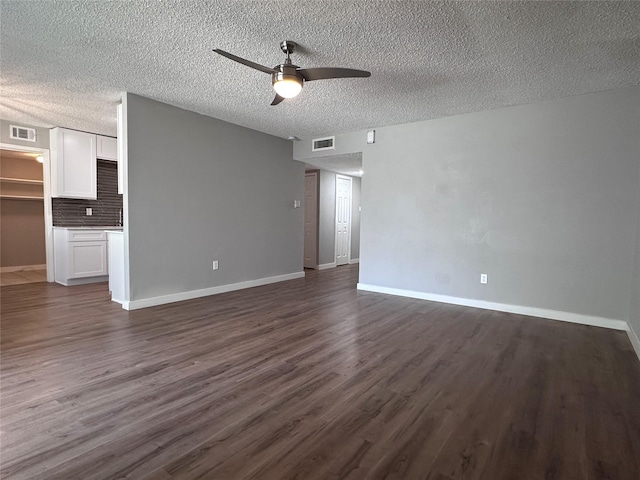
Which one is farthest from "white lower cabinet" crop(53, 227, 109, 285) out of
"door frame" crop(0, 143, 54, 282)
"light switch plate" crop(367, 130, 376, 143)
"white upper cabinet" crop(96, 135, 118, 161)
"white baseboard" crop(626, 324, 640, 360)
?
"white baseboard" crop(626, 324, 640, 360)

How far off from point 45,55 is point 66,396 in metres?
2.87

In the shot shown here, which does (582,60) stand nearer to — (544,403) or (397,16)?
(397,16)

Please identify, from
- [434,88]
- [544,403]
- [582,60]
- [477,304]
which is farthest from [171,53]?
[477,304]

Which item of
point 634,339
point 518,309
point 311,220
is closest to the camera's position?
point 634,339

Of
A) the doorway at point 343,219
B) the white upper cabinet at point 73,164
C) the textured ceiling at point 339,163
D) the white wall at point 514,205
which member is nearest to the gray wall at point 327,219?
the doorway at point 343,219

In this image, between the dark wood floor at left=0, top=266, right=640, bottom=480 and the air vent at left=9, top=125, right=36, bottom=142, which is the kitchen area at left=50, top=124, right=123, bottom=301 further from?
the dark wood floor at left=0, top=266, right=640, bottom=480

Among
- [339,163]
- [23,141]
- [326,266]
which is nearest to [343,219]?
[326,266]

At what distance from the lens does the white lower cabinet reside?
17.3ft

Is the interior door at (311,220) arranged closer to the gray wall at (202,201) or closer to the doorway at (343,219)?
the doorway at (343,219)

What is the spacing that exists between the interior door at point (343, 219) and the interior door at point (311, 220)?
30.1 inches

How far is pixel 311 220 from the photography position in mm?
7516

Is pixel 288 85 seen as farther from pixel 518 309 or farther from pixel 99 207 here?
pixel 99 207

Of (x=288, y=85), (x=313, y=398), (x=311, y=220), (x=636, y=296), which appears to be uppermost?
(x=288, y=85)

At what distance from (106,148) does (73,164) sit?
0.60 metres
